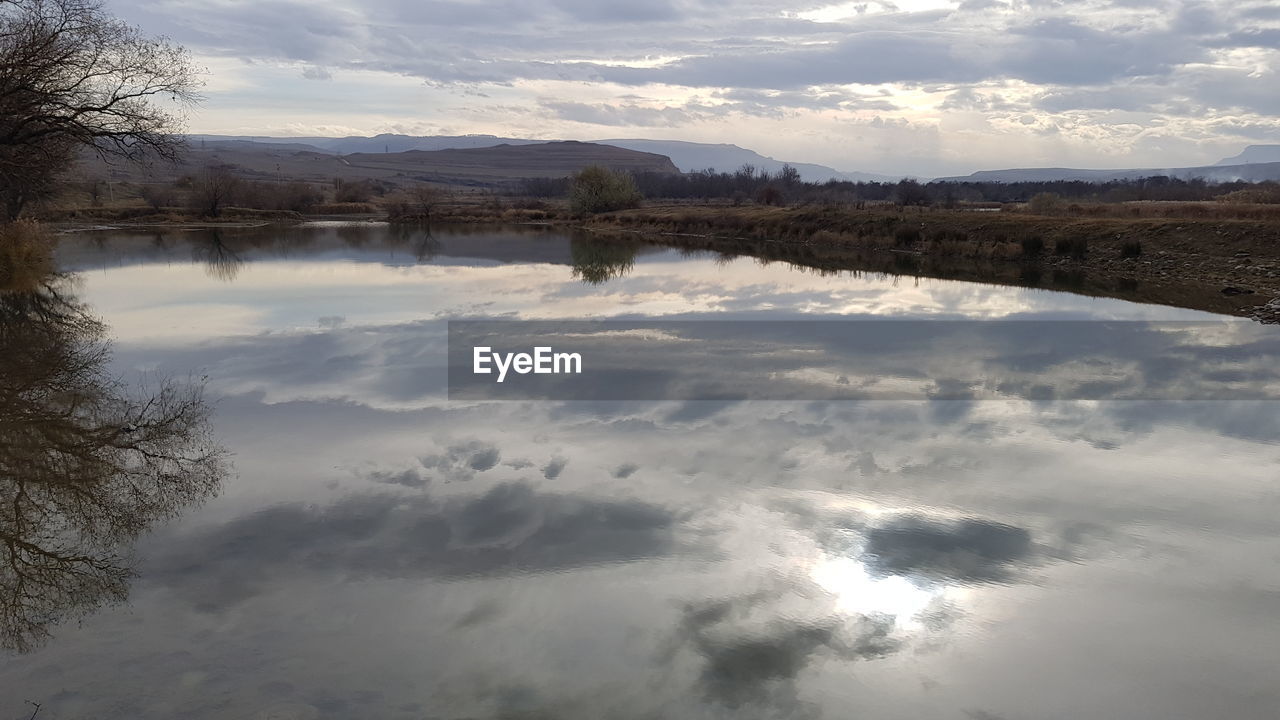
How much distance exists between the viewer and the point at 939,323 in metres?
17.4

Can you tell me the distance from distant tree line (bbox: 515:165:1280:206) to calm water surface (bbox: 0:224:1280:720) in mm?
44155

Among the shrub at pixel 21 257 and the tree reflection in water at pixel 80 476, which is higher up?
the shrub at pixel 21 257

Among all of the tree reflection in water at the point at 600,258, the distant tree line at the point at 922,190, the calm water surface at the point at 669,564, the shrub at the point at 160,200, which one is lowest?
the calm water surface at the point at 669,564

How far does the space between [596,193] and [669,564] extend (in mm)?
61432

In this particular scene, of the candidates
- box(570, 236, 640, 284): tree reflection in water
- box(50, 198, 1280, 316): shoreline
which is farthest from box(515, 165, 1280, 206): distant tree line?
box(570, 236, 640, 284): tree reflection in water

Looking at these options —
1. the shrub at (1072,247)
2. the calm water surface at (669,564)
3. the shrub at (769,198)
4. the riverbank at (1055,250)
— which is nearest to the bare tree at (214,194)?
the riverbank at (1055,250)

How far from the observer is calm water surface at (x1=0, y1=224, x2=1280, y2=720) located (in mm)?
4844

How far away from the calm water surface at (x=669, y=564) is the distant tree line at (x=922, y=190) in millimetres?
44155

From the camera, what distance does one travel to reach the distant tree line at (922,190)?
69.3 m

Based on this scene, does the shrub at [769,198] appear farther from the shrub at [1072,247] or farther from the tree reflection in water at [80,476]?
the tree reflection in water at [80,476]

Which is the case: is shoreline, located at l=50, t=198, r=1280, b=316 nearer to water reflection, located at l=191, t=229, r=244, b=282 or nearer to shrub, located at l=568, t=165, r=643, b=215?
water reflection, located at l=191, t=229, r=244, b=282

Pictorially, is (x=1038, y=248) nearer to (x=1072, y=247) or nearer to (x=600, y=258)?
(x=1072, y=247)

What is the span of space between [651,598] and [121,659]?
336 centimetres

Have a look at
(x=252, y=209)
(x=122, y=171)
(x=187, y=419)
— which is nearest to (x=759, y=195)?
(x=252, y=209)
